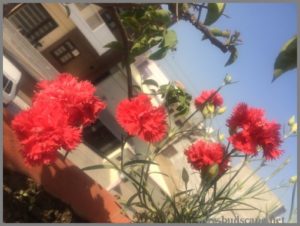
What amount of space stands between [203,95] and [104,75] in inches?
70.1

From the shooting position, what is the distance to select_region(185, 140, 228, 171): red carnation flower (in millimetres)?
619

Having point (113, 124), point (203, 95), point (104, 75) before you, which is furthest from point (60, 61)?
point (203, 95)

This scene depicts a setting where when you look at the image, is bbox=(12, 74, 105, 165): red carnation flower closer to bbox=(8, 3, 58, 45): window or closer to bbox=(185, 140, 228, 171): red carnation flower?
bbox=(185, 140, 228, 171): red carnation flower

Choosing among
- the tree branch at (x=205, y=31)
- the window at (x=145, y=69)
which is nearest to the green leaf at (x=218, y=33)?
the tree branch at (x=205, y=31)

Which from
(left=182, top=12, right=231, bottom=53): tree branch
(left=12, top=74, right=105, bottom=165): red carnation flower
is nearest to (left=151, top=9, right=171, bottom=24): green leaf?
(left=182, top=12, right=231, bottom=53): tree branch

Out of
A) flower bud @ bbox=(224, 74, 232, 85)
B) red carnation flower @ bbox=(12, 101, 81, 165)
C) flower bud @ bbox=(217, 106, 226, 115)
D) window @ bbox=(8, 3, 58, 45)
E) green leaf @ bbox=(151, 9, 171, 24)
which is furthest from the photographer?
window @ bbox=(8, 3, 58, 45)

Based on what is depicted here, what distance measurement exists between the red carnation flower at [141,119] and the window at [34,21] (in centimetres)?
190

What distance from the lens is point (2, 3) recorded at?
2.07 ft

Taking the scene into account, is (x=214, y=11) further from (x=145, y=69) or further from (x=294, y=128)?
(x=145, y=69)

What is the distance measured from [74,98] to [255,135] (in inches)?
12.2

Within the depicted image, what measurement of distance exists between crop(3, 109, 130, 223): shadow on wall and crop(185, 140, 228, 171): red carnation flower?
0.16 metres

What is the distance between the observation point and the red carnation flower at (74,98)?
467 millimetres

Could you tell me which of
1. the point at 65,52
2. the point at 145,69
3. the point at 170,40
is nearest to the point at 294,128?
the point at 170,40

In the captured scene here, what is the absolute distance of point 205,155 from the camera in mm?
625
